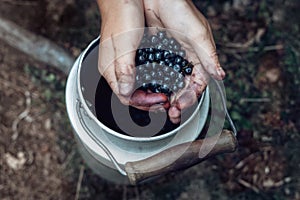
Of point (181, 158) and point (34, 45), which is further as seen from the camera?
point (34, 45)

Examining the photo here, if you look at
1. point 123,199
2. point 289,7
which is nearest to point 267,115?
point 289,7

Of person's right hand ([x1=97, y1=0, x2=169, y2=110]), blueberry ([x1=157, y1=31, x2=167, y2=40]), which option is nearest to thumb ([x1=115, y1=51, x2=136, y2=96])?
person's right hand ([x1=97, y1=0, x2=169, y2=110])

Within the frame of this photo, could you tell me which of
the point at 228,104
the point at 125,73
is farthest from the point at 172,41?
the point at 228,104

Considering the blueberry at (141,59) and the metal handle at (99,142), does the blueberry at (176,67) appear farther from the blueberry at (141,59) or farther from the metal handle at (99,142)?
the metal handle at (99,142)

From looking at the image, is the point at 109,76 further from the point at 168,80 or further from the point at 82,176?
the point at 82,176

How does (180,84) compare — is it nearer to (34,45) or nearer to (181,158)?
(181,158)
